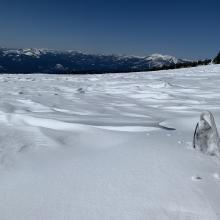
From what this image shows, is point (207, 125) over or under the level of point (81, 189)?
over

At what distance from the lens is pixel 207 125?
3498 millimetres

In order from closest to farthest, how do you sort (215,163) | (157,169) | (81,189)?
1. (81,189)
2. (157,169)
3. (215,163)

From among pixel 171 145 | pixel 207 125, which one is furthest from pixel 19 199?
pixel 207 125

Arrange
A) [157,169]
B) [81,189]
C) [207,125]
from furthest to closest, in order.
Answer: [207,125] < [157,169] < [81,189]

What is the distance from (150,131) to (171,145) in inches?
25.5

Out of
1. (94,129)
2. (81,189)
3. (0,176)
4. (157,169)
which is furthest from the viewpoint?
(94,129)

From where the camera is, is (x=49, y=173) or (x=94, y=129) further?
(x=94, y=129)

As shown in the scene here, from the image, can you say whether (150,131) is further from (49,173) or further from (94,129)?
(49,173)

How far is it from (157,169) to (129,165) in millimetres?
269

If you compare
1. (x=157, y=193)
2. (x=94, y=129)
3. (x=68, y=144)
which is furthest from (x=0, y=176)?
(x=94, y=129)

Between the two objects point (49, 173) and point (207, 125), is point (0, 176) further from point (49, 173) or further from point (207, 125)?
point (207, 125)

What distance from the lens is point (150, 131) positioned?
420 centimetres

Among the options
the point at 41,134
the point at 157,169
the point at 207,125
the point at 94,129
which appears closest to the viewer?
the point at 157,169

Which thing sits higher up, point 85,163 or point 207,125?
point 207,125
